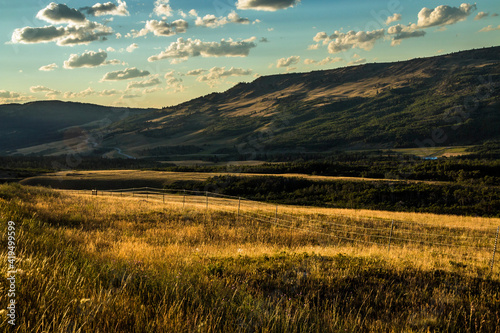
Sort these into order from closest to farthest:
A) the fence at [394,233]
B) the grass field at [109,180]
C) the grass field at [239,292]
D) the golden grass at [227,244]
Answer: the grass field at [239,292] < the golden grass at [227,244] < the fence at [394,233] < the grass field at [109,180]

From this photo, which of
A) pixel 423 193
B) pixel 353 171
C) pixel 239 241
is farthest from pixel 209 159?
pixel 239 241

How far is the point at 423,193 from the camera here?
212 feet

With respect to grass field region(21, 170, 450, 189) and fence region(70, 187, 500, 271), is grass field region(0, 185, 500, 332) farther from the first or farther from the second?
grass field region(21, 170, 450, 189)

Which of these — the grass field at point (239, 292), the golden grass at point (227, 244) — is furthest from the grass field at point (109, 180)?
the grass field at point (239, 292)

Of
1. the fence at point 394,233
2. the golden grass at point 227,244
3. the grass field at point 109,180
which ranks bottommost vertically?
the grass field at point 109,180

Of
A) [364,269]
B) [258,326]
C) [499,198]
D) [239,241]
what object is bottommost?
[499,198]

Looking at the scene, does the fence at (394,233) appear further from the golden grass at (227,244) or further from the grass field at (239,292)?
the grass field at (239,292)

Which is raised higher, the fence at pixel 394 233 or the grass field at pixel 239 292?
the grass field at pixel 239 292

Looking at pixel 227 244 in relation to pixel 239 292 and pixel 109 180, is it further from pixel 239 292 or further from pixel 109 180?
pixel 109 180

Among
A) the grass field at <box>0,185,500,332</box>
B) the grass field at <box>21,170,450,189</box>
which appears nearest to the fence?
the grass field at <box>0,185,500,332</box>

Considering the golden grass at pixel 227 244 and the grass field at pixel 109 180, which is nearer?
the golden grass at pixel 227 244

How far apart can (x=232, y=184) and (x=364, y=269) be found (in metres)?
70.8

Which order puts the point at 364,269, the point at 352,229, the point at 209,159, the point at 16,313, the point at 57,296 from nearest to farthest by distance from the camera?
the point at 16,313
the point at 57,296
the point at 364,269
the point at 352,229
the point at 209,159

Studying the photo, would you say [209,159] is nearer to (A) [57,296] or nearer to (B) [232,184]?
(B) [232,184]
